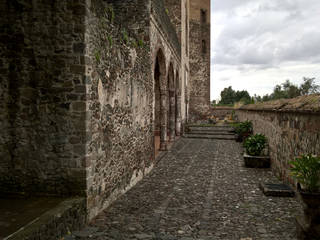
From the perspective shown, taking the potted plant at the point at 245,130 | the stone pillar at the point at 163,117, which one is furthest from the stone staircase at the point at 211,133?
the stone pillar at the point at 163,117

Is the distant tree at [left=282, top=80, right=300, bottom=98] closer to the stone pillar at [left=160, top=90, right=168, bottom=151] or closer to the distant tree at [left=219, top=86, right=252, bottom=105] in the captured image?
the distant tree at [left=219, top=86, right=252, bottom=105]

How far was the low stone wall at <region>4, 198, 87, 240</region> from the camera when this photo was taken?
304 cm

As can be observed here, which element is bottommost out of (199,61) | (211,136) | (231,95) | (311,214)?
(211,136)

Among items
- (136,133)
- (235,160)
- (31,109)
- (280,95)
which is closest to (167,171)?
(136,133)

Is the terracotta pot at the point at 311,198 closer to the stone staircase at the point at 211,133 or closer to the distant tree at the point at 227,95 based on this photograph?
the stone staircase at the point at 211,133

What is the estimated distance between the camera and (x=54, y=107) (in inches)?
166

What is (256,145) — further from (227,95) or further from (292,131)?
(227,95)

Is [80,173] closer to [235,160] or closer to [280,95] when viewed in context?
[235,160]

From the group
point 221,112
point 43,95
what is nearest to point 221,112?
point 221,112

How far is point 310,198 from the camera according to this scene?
3.46 meters

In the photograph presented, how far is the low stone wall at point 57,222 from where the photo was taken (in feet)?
9.96

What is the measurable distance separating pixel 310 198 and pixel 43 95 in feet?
13.3

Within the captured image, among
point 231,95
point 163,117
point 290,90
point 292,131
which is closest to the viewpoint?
point 292,131

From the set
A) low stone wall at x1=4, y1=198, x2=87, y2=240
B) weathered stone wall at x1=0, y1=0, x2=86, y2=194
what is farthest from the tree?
low stone wall at x1=4, y1=198, x2=87, y2=240
